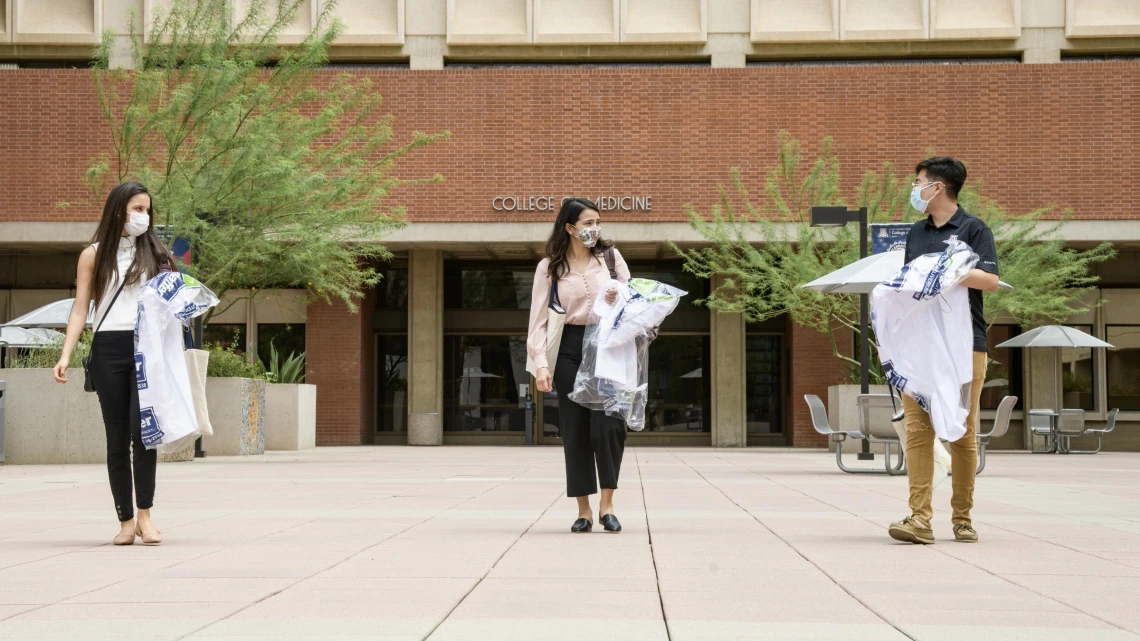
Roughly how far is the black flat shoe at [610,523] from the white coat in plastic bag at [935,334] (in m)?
1.73

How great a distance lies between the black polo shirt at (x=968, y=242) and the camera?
22.6 feet

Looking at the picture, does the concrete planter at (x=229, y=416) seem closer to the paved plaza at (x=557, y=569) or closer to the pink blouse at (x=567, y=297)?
the paved plaza at (x=557, y=569)

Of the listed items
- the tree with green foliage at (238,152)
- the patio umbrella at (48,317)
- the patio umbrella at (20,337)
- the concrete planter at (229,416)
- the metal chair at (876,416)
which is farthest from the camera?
the patio umbrella at (20,337)

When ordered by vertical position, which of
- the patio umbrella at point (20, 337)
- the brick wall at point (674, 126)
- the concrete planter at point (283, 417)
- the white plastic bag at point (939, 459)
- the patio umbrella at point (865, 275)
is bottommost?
the concrete planter at point (283, 417)

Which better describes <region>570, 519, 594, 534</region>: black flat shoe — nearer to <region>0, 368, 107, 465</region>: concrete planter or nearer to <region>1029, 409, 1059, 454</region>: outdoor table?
<region>0, 368, 107, 465</region>: concrete planter

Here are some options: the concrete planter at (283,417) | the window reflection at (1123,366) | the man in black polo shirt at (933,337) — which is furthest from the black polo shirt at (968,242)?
the window reflection at (1123,366)

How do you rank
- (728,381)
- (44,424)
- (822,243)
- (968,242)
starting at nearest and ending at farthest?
(968,242), (44,424), (822,243), (728,381)

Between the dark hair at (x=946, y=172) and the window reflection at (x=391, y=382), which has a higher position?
the dark hair at (x=946, y=172)

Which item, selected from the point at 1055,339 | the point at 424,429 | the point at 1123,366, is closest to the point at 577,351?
the point at 1055,339

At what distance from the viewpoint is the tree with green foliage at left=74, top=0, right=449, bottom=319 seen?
17.1 meters

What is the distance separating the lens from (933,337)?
22.2 ft

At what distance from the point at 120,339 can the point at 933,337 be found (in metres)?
4.20

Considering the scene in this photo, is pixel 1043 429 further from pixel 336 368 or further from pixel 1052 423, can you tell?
pixel 336 368

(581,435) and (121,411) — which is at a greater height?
(121,411)
